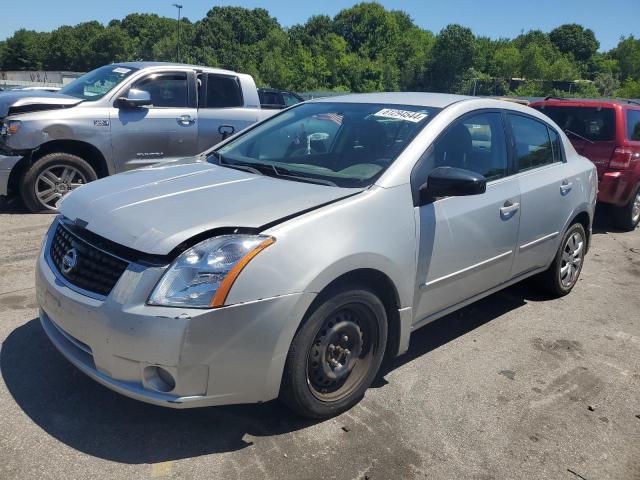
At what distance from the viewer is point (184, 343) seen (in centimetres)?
237

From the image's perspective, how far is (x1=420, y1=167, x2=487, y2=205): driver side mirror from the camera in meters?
3.13

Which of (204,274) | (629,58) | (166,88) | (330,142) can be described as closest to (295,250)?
(204,274)

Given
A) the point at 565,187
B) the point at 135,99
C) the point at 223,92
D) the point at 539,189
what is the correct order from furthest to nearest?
the point at 223,92
the point at 135,99
the point at 565,187
the point at 539,189

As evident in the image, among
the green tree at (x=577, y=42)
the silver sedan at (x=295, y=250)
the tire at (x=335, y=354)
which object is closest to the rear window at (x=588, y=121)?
the silver sedan at (x=295, y=250)

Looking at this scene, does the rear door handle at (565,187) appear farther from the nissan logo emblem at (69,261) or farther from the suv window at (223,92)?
the suv window at (223,92)

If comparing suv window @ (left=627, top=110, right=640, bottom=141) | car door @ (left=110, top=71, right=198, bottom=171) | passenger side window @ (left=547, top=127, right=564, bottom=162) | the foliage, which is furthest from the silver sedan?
the foliage

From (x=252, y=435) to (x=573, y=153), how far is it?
3.81 m

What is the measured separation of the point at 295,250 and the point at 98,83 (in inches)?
228

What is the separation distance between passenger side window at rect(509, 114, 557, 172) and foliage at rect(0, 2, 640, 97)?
58.6m

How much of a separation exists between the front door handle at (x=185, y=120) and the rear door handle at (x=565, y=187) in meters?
4.75

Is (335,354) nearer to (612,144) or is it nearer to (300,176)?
(300,176)

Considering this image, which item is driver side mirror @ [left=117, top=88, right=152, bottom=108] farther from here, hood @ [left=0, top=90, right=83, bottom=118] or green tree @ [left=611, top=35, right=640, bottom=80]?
green tree @ [left=611, top=35, right=640, bottom=80]

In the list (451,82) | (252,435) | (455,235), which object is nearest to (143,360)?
(252,435)

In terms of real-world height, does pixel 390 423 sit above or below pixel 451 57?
below
